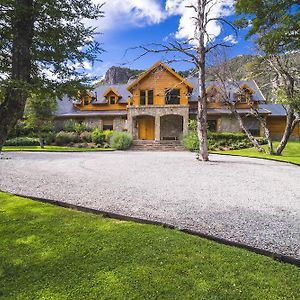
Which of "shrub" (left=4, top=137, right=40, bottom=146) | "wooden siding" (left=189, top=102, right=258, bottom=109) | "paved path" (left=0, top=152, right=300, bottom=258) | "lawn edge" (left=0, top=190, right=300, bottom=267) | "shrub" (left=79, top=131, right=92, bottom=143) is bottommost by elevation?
"paved path" (left=0, top=152, right=300, bottom=258)

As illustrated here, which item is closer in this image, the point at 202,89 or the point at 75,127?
the point at 202,89

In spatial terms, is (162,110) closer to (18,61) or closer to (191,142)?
(191,142)

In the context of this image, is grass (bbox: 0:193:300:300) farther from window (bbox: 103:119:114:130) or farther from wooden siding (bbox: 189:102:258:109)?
window (bbox: 103:119:114:130)

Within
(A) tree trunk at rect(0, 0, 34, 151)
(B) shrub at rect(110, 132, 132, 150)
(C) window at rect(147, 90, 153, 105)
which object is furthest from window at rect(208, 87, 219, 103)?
(A) tree trunk at rect(0, 0, 34, 151)

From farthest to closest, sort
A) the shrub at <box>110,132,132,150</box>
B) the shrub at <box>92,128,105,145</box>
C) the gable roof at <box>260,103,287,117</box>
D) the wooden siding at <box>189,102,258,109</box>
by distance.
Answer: the wooden siding at <box>189,102,258,109</box>
the gable roof at <box>260,103,287,117</box>
the shrub at <box>92,128,105,145</box>
the shrub at <box>110,132,132,150</box>

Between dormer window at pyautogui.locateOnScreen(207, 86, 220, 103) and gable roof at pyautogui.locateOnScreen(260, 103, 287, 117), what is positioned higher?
dormer window at pyautogui.locateOnScreen(207, 86, 220, 103)

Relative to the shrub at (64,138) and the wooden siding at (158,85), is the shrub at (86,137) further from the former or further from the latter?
the wooden siding at (158,85)

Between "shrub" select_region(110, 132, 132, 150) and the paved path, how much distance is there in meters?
13.5

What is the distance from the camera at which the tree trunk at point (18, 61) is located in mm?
3684

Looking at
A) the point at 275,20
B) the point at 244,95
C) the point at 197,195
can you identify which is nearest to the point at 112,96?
the point at 244,95

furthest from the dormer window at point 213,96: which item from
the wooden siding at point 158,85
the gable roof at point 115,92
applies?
the gable roof at point 115,92

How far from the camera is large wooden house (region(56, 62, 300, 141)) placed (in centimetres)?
2928

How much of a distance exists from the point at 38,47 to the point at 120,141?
2115 cm

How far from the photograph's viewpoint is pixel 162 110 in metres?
29.1
